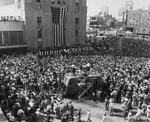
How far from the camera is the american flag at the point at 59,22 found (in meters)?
35.7

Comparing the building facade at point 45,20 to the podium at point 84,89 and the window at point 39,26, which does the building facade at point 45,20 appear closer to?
the window at point 39,26

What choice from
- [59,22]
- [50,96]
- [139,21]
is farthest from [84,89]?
[139,21]

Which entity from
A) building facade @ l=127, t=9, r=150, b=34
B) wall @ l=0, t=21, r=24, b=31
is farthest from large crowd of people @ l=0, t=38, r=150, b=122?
building facade @ l=127, t=9, r=150, b=34

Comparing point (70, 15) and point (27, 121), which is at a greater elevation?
point (70, 15)

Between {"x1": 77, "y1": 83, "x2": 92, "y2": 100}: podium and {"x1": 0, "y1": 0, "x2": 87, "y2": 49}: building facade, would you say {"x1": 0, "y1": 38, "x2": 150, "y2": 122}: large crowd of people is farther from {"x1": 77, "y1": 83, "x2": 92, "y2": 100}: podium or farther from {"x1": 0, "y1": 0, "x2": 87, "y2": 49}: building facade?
{"x1": 0, "y1": 0, "x2": 87, "y2": 49}: building facade

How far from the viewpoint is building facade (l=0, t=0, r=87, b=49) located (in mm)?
35013

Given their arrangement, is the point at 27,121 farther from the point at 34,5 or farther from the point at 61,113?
the point at 34,5

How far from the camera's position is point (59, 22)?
36594mm

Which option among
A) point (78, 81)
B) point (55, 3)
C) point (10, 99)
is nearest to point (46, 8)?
point (55, 3)

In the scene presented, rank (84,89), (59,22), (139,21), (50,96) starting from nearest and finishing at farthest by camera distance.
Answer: (50,96), (84,89), (59,22), (139,21)

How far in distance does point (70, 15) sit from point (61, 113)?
32.2 meters

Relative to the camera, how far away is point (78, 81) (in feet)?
52.1

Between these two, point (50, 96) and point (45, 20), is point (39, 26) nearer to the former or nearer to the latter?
point (45, 20)

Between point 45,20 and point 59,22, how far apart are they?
2.98 m
